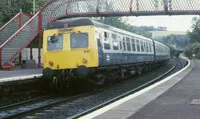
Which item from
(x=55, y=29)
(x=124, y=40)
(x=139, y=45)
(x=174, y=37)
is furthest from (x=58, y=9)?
(x=174, y=37)

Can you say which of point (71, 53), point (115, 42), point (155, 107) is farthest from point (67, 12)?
point (155, 107)

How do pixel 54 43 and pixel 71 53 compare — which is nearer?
pixel 71 53

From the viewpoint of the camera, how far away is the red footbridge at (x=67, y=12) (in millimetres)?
22781

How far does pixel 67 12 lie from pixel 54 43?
36.4 feet

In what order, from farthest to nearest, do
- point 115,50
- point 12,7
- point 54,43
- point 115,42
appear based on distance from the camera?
point 12,7
point 115,42
point 115,50
point 54,43

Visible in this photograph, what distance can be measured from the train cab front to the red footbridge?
659cm

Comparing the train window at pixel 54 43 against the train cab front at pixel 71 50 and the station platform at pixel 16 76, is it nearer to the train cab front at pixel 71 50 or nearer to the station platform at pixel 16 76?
the train cab front at pixel 71 50

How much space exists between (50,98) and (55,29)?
9.60ft

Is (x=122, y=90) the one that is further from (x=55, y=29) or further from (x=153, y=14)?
(x=153, y=14)

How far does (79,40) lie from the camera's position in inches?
615

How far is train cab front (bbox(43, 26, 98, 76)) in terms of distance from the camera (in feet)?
50.0

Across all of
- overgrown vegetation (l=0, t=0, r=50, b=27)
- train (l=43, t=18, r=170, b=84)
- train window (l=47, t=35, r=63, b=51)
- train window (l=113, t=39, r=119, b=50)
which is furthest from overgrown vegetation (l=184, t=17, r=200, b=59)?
train window (l=47, t=35, r=63, b=51)

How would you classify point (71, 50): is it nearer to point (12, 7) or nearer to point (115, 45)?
point (115, 45)

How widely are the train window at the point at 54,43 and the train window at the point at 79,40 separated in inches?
19.9
